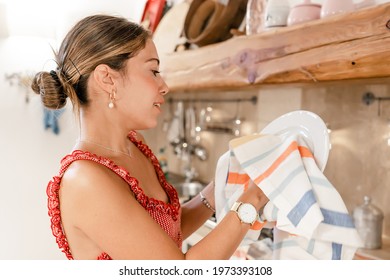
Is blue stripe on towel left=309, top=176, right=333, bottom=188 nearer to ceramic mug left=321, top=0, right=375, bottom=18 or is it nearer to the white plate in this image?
the white plate

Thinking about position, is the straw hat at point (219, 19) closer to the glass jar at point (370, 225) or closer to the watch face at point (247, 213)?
the glass jar at point (370, 225)

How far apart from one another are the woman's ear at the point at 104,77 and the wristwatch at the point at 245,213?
350 millimetres

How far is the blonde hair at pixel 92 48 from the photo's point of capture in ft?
2.87

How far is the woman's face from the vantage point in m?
0.90

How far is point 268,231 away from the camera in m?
1.86

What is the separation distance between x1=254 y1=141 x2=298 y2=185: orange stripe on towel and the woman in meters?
0.04

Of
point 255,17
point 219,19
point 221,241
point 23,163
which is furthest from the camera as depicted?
point 23,163

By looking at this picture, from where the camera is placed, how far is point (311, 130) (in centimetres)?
92

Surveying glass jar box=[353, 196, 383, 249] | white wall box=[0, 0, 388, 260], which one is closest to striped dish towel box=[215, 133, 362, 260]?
glass jar box=[353, 196, 383, 249]

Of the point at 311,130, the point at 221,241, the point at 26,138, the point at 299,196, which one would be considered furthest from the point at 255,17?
the point at 26,138

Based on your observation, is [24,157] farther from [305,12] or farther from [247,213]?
[247,213]

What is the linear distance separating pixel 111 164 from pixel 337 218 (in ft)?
1.54

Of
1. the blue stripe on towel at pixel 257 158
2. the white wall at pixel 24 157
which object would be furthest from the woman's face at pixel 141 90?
the white wall at pixel 24 157
